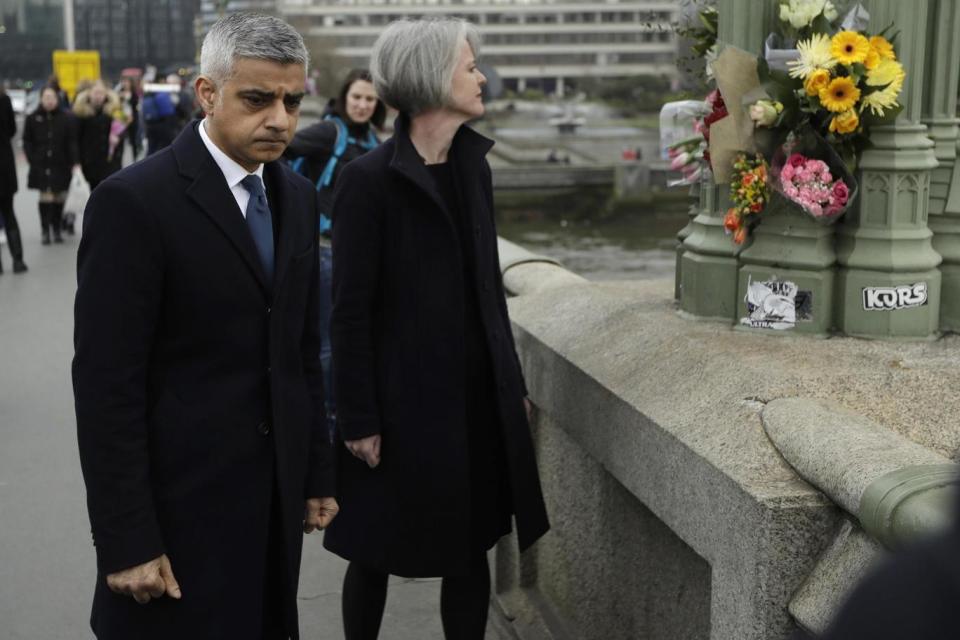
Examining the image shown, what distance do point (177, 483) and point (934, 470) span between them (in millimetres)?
1354

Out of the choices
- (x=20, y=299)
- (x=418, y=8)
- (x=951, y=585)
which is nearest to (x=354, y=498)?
(x=951, y=585)

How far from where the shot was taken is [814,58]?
3.76 metres

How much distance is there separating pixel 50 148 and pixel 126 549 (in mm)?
13585

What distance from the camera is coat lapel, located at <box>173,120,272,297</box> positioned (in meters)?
2.67

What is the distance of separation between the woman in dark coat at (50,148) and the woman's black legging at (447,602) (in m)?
12.4

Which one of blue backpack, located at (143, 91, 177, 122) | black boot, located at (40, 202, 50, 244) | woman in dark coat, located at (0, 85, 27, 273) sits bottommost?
black boot, located at (40, 202, 50, 244)

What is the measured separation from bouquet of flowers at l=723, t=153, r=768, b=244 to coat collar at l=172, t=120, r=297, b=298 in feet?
5.22

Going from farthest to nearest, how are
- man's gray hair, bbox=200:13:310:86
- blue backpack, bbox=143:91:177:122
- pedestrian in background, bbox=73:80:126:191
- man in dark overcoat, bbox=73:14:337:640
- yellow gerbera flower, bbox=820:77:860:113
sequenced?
blue backpack, bbox=143:91:177:122 < pedestrian in background, bbox=73:80:126:191 < yellow gerbera flower, bbox=820:77:860:113 < man's gray hair, bbox=200:13:310:86 < man in dark overcoat, bbox=73:14:337:640

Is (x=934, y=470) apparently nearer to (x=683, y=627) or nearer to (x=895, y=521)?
(x=895, y=521)

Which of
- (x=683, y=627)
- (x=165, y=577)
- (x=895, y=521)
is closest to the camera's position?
(x=895, y=521)

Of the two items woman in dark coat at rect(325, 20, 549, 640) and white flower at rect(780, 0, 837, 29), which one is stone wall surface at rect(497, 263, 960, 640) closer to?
woman in dark coat at rect(325, 20, 549, 640)

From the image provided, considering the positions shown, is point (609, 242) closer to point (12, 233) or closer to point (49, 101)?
point (49, 101)

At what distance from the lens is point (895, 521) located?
2.32m

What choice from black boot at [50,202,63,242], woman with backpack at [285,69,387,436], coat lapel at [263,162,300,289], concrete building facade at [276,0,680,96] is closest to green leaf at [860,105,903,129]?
coat lapel at [263,162,300,289]
